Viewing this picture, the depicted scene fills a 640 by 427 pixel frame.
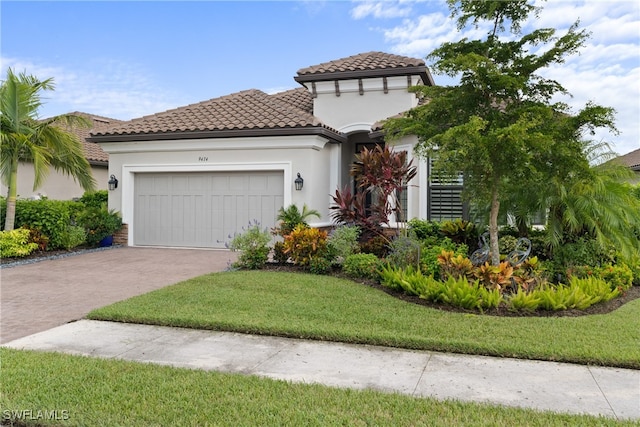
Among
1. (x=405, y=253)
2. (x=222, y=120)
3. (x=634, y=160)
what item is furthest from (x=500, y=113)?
(x=634, y=160)

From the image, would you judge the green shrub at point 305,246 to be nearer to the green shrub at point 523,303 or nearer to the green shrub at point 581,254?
the green shrub at point 523,303

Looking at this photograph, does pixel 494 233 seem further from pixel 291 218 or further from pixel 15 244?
pixel 15 244

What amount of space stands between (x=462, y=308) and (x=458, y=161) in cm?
229

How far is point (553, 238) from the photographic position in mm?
8641

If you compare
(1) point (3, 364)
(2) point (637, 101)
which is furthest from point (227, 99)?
(1) point (3, 364)

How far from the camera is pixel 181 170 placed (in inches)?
563

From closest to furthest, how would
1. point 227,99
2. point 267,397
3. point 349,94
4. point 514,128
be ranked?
1. point 267,397
2. point 514,128
3. point 349,94
4. point 227,99

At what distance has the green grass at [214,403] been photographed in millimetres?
3449

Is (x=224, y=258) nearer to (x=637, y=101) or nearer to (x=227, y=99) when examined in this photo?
Result: (x=227, y=99)

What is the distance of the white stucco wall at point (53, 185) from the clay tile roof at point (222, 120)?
5.39 metres

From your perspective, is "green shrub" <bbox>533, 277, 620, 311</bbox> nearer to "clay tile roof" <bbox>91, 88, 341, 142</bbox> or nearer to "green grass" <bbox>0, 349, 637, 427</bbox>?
"green grass" <bbox>0, 349, 637, 427</bbox>

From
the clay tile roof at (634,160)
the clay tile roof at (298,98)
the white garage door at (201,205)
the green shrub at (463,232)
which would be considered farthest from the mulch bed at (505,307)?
the clay tile roof at (634,160)

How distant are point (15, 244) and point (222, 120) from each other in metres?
6.34

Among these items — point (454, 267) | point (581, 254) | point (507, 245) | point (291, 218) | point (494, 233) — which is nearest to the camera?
point (454, 267)
